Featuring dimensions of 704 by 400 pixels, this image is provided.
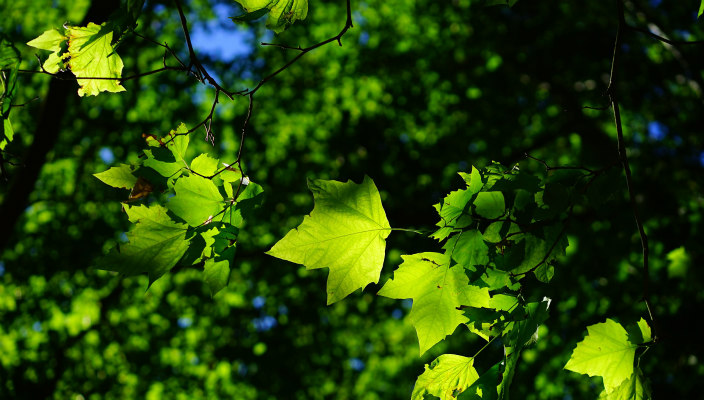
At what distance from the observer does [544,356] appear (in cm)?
805

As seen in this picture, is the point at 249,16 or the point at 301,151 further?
the point at 301,151

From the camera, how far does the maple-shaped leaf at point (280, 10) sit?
58.4 inches

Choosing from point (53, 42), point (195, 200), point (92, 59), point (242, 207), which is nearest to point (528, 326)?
point (242, 207)

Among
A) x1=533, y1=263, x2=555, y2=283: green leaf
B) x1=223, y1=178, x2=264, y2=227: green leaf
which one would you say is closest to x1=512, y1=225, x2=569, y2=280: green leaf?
x1=533, y1=263, x2=555, y2=283: green leaf

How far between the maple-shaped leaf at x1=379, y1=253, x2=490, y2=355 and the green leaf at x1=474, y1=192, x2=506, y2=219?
159mm

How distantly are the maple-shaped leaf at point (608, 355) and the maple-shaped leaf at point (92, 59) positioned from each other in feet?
5.29

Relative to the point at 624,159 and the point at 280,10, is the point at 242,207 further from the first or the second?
the point at 624,159

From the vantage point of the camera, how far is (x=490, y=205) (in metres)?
1.38

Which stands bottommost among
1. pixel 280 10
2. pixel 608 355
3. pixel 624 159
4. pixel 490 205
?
pixel 608 355

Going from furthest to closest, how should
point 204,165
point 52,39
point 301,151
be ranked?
point 301,151 → point 52,39 → point 204,165

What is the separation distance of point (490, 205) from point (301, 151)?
9.55m

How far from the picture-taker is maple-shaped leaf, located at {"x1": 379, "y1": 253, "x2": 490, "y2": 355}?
1362 millimetres

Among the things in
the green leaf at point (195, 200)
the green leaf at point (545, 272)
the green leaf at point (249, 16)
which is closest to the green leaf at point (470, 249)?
the green leaf at point (545, 272)

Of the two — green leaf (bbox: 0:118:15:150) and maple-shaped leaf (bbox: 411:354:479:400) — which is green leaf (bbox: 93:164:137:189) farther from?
maple-shaped leaf (bbox: 411:354:479:400)
